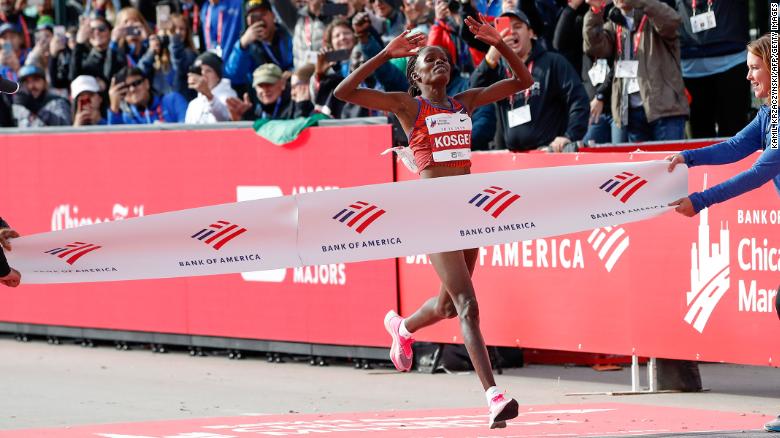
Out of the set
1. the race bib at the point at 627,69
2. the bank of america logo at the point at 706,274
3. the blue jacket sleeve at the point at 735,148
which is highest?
the race bib at the point at 627,69

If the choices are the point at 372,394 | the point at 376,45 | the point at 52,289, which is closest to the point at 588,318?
the point at 372,394

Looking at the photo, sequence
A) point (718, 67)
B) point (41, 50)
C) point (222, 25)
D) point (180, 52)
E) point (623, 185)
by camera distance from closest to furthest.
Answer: point (623, 185) → point (718, 67) → point (180, 52) → point (222, 25) → point (41, 50)

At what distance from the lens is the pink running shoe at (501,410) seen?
26.8ft

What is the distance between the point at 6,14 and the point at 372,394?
1105 cm

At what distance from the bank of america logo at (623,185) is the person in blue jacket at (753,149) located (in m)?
0.33

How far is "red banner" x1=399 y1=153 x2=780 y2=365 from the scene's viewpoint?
10398 mm

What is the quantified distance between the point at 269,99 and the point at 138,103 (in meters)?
2.19

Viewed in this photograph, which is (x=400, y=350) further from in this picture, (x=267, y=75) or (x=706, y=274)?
(x=267, y=75)

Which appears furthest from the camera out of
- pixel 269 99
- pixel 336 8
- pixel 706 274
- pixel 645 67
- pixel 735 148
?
pixel 336 8

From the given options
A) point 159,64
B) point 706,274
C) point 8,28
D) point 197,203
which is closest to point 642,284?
point 706,274

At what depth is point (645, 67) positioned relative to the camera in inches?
488

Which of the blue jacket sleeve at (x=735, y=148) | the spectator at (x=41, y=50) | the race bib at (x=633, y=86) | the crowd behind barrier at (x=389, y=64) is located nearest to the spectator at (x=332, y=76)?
the crowd behind barrier at (x=389, y=64)

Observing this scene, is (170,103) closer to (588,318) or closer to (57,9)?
(57,9)

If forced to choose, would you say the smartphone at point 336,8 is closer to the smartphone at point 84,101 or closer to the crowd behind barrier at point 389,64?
the crowd behind barrier at point 389,64
